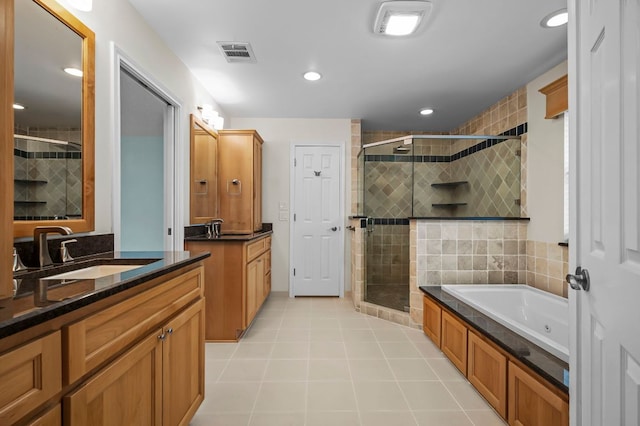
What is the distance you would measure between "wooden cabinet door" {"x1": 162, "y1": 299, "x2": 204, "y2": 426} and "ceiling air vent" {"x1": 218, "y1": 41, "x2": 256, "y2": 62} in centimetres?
187

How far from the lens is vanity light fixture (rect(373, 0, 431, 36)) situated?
182 centimetres

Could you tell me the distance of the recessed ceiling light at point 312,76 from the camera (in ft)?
9.11

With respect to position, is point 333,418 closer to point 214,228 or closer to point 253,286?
point 253,286

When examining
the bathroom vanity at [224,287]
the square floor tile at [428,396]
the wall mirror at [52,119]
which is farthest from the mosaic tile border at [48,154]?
the square floor tile at [428,396]

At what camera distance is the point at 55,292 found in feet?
2.73

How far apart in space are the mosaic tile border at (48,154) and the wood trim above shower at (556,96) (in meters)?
3.23

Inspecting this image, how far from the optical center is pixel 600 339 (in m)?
0.85

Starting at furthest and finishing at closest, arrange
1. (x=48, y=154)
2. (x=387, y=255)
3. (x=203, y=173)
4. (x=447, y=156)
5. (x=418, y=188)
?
(x=387, y=255) → (x=447, y=156) → (x=418, y=188) → (x=203, y=173) → (x=48, y=154)

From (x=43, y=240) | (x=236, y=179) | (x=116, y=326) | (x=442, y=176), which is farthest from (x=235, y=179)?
(x=116, y=326)

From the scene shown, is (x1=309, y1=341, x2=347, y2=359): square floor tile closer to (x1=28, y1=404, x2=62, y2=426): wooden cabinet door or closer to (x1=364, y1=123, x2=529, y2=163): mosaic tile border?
(x1=28, y1=404, x2=62, y2=426): wooden cabinet door

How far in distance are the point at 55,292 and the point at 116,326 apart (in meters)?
0.19

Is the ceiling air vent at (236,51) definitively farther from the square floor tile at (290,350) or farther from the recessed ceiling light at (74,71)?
the square floor tile at (290,350)

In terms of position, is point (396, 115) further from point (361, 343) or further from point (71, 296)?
point (71, 296)

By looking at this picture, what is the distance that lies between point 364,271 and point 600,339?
2738mm
